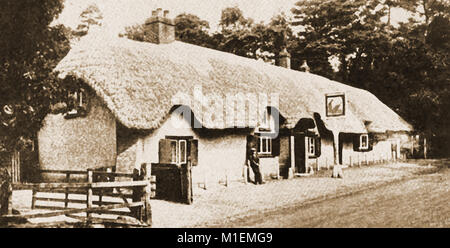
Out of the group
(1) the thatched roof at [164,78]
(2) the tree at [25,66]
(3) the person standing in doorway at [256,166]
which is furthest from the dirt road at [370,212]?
(1) the thatched roof at [164,78]

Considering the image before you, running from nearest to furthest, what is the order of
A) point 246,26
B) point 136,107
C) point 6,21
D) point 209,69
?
point 6,21 → point 136,107 → point 209,69 → point 246,26

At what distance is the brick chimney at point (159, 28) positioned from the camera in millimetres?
21172

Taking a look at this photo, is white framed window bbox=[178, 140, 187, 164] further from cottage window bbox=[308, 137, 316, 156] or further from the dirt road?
cottage window bbox=[308, 137, 316, 156]

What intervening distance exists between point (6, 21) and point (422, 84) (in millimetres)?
35870

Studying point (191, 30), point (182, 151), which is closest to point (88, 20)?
point (191, 30)

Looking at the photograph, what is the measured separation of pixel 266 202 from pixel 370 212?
2995 millimetres

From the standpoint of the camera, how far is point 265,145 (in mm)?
20750

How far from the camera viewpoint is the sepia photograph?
842cm

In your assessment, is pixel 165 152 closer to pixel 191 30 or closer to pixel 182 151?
pixel 182 151

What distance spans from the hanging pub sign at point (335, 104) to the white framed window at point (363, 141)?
10398mm

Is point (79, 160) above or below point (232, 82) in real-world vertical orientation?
below

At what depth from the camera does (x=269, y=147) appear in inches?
827

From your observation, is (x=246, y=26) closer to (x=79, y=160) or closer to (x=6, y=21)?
(x=79, y=160)

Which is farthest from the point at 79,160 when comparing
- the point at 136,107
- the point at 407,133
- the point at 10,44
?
the point at 407,133
